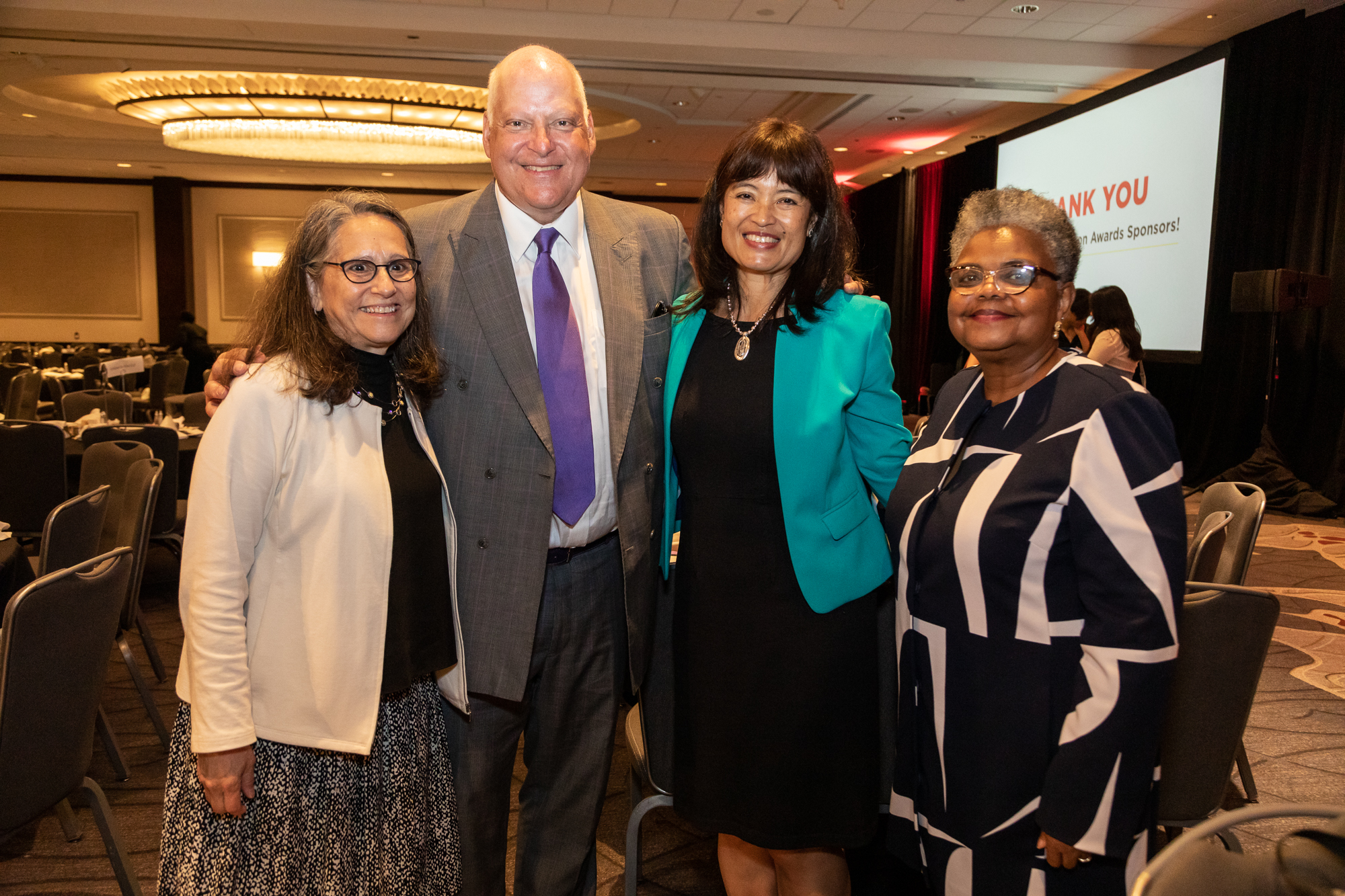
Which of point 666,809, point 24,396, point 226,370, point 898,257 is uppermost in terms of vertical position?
point 898,257

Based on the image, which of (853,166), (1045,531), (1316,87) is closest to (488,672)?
(1045,531)

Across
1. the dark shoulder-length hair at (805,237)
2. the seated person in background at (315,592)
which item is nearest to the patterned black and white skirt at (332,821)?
the seated person in background at (315,592)

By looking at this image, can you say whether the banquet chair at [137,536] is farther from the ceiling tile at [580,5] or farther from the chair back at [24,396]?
the ceiling tile at [580,5]

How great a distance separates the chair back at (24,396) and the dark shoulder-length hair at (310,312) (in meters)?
7.62

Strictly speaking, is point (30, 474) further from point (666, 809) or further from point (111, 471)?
point (666, 809)

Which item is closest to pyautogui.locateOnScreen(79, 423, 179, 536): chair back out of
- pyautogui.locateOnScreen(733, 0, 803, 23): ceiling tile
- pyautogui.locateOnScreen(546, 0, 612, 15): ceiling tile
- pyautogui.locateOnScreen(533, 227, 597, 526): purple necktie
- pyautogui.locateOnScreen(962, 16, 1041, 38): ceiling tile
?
pyautogui.locateOnScreen(533, 227, 597, 526): purple necktie

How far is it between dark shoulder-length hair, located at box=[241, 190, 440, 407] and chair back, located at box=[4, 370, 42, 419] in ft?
25.0

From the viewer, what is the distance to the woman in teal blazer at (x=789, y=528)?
1.69m

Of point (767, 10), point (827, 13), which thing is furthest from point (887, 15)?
point (767, 10)

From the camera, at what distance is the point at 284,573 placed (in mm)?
1540

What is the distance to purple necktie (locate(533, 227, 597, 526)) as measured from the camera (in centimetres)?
176

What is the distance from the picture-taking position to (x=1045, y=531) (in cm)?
132

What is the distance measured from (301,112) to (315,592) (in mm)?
11380

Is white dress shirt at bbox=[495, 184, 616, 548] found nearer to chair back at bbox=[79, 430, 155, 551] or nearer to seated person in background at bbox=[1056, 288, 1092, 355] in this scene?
chair back at bbox=[79, 430, 155, 551]
